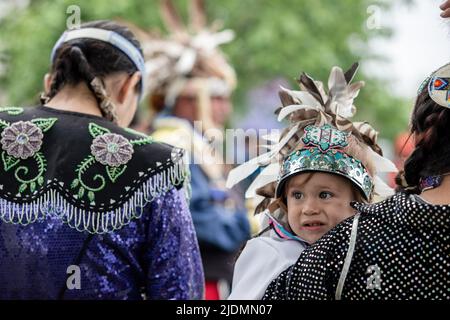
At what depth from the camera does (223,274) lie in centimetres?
576

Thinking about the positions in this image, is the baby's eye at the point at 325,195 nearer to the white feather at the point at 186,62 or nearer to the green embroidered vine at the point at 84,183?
the green embroidered vine at the point at 84,183

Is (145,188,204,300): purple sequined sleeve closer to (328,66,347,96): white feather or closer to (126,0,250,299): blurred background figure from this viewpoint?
(328,66,347,96): white feather

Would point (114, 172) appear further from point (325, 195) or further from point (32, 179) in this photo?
point (325, 195)

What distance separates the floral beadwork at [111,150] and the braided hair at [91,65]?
17 centimetres

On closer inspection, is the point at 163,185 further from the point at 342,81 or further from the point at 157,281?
the point at 342,81

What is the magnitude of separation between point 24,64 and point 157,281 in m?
8.25

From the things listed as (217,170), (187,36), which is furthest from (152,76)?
(217,170)

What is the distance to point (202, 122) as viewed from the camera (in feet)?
21.4

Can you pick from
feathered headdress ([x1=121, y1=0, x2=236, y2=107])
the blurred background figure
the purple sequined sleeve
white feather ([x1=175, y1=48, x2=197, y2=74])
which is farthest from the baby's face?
white feather ([x1=175, y1=48, x2=197, y2=74])

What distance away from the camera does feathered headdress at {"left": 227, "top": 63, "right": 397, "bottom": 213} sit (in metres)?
2.97

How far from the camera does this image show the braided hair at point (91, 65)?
131 inches

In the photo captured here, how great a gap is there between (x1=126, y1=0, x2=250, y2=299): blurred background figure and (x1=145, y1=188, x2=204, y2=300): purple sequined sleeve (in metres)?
2.35

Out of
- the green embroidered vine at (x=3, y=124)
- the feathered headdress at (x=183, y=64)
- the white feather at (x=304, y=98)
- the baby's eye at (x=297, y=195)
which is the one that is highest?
the feathered headdress at (x=183, y=64)

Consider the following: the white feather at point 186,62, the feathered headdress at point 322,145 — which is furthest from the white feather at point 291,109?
the white feather at point 186,62
